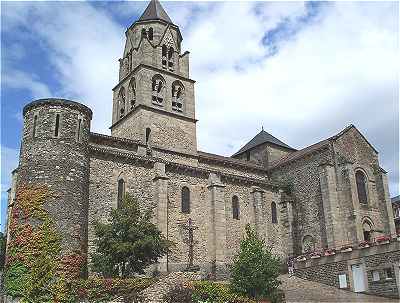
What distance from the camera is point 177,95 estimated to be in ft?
129

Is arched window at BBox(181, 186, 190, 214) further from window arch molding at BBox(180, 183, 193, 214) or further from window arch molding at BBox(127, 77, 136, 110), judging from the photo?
window arch molding at BBox(127, 77, 136, 110)

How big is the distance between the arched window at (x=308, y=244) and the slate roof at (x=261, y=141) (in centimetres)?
1174

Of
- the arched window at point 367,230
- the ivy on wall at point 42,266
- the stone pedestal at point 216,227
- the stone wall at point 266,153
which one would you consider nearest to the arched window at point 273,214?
the stone pedestal at point 216,227

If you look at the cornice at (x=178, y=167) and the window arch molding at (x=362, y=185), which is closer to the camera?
the cornice at (x=178, y=167)

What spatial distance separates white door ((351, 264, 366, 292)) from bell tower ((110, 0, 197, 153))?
16.3 m

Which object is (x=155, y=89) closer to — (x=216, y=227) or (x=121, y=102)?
(x=121, y=102)

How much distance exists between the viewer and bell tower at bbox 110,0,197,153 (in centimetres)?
3625

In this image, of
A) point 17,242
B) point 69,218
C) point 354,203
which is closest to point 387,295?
point 354,203

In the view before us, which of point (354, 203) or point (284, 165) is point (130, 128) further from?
point (354, 203)

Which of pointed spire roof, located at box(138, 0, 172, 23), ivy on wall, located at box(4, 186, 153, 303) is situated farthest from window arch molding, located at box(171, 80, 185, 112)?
ivy on wall, located at box(4, 186, 153, 303)

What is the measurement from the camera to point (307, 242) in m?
35.4

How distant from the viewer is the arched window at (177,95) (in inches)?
1529

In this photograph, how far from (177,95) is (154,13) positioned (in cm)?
815

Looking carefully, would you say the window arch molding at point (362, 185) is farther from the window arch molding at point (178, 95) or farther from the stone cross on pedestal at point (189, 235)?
the window arch molding at point (178, 95)
